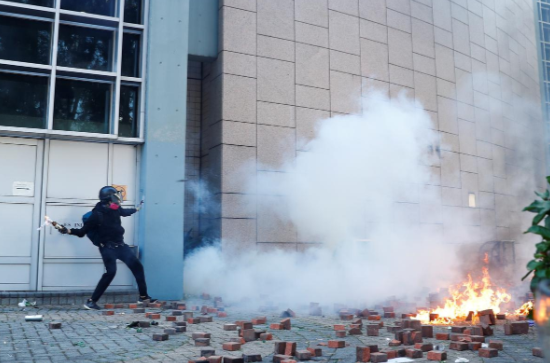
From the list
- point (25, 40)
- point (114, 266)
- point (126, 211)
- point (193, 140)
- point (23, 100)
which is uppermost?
point (25, 40)

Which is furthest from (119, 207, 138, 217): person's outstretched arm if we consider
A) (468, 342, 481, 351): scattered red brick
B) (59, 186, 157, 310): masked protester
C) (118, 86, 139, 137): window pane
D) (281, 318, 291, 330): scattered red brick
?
(468, 342, 481, 351): scattered red brick

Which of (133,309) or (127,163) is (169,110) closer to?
(127,163)

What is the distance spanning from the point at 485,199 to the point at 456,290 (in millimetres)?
7108

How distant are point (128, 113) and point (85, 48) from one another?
1.18 meters

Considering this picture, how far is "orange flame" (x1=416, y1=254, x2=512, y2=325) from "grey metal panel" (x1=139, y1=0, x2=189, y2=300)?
3891 mm

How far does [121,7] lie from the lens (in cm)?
877

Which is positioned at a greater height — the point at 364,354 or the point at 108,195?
the point at 108,195

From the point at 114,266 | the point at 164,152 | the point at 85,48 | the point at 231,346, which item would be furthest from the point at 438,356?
the point at 85,48

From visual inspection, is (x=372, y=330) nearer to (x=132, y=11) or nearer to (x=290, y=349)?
(x=290, y=349)

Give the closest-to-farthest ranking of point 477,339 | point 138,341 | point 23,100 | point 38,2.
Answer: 1. point 477,339
2. point 138,341
3. point 23,100
4. point 38,2

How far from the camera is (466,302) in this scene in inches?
298

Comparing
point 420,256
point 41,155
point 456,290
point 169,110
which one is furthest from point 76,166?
point 420,256

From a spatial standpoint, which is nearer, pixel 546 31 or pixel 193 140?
pixel 193 140

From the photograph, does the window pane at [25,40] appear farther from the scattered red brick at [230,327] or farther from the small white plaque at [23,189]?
the scattered red brick at [230,327]
